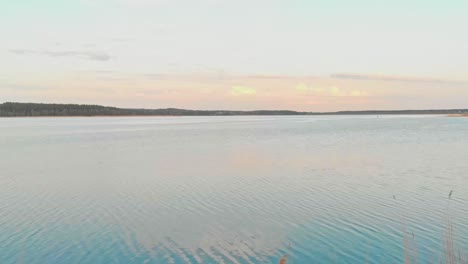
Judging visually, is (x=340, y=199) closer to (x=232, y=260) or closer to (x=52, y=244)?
(x=232, y=260)

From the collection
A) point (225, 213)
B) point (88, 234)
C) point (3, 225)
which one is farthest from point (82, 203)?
point (225, 213)

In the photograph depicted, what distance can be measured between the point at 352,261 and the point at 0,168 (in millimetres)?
19507

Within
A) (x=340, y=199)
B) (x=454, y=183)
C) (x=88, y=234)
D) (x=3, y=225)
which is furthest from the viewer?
(x=454, y=183)

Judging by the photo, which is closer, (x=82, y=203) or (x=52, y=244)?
(x=52, y=244)

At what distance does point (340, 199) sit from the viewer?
1279cm

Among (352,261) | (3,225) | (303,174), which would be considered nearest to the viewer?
Answer: (352,261)

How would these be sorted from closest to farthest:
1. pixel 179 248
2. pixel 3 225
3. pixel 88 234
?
pixel 179 248, pixel 88 234, pixel 3 225

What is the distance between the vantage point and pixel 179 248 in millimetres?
8555

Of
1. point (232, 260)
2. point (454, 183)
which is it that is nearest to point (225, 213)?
point (232, 260)

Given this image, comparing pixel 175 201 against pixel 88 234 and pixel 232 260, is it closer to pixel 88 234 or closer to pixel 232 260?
pixel 88 234

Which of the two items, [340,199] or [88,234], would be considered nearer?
[88,234]

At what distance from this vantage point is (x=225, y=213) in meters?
11.4

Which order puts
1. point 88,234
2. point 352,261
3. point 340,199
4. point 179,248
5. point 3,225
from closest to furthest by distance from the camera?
point 352,261, point 179,248, point 88,234, point 3,225, point 340,199

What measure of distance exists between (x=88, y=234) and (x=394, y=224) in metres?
7.70
